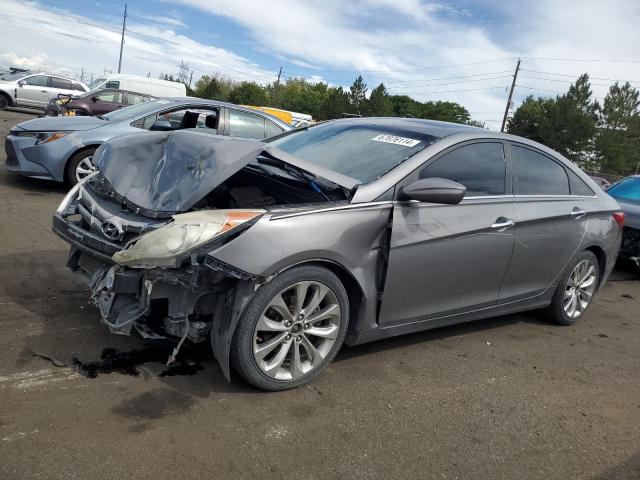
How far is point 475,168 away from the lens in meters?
4.02

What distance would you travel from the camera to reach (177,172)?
3447 millimetres

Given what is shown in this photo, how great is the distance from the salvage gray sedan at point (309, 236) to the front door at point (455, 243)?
0.5 inches

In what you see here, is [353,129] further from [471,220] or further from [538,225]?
[538,225]

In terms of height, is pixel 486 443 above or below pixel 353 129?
below

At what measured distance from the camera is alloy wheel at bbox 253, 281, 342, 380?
10.0ft

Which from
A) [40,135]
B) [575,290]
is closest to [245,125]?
[40,135]

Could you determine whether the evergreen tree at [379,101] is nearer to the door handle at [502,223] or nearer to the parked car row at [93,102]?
the parked car row at [93,102]

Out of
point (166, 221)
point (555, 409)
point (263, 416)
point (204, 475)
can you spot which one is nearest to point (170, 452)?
point (204, 475)

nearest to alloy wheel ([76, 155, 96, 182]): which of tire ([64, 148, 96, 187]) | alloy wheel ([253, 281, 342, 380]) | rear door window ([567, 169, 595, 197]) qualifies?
tire ([64, 148, 96, 187])

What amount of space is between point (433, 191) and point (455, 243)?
526 millimetres

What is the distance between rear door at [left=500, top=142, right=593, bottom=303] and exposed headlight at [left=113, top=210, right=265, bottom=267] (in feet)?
7.60

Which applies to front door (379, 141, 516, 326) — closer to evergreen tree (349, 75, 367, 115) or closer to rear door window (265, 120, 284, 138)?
rear door window (265, 120, 284, 138)

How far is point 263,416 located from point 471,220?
197 centimetres

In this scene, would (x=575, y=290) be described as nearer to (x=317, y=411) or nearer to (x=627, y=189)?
(x=317, y=411)
